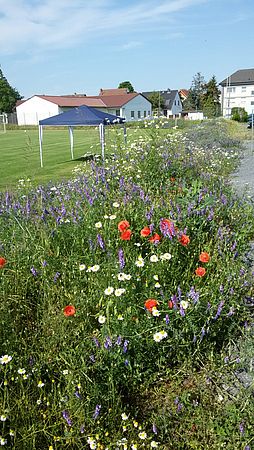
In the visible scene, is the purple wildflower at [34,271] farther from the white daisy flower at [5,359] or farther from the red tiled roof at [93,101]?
the red tiled roof at [93,101]

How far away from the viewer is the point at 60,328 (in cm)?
215

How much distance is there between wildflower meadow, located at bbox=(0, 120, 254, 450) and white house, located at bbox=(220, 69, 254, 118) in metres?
75.2

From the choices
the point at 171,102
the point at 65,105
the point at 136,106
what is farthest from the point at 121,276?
the point at 171,102

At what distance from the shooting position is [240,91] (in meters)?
74.5

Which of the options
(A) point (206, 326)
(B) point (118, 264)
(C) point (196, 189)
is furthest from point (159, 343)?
(C) point (196, 189)

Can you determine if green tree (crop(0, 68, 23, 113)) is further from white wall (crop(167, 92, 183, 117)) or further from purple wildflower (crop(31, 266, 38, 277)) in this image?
purple wildflower (crop(31, 266, 38, 277))

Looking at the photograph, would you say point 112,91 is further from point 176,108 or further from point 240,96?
point 240,96

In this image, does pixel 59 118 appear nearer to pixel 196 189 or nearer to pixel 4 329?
pixel 196 189

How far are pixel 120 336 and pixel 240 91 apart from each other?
7977 centimetres

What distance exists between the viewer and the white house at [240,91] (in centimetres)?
7338

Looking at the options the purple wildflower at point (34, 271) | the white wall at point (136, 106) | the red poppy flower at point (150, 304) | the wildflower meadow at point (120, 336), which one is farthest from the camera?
the white wall at point (136, 106)

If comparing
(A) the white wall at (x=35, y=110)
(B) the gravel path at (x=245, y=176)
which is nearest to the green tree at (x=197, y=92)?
(A) the white wall at (x=35, y=110)

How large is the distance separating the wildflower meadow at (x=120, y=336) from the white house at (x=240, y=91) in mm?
75172

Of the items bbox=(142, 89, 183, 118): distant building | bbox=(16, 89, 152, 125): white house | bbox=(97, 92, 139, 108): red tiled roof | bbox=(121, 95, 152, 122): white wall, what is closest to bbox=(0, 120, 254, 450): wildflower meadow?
bbox=(16, 89, 152, 125): white house
